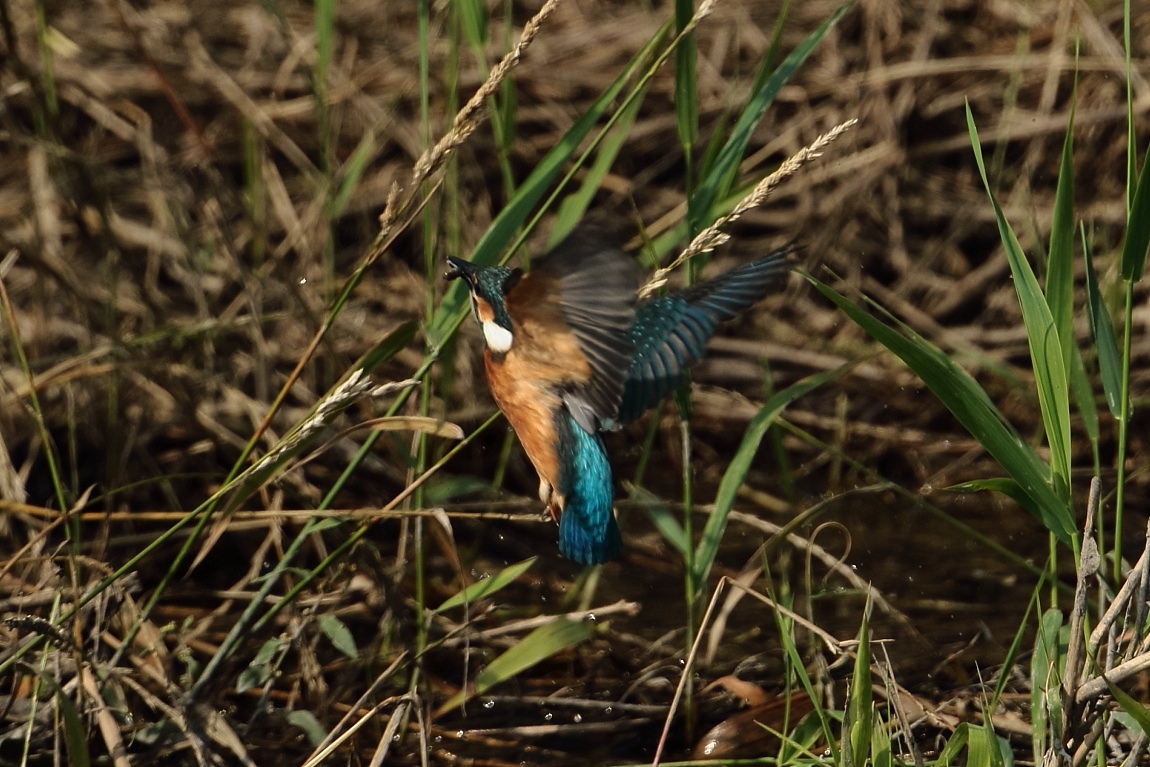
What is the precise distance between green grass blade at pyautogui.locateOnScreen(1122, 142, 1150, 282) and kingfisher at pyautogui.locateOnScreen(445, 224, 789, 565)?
59 cm

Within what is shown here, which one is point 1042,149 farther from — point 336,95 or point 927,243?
point 336,95

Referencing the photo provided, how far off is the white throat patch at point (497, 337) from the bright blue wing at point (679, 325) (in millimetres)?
231

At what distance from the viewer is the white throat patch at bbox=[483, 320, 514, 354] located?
2.37 meters

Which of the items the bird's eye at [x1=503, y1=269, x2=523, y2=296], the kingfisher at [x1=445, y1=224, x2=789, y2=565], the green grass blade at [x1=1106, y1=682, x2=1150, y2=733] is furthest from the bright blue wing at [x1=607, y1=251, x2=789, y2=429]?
the green grass blade at [x1=1106, y1=682, x2=1150, y2=733]

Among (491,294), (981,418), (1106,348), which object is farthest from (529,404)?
(1106,348)

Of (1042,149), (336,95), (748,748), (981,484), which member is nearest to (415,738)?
(748,748)

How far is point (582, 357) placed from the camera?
2316 mm

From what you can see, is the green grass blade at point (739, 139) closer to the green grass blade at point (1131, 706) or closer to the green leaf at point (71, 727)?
the green grass blade at point (1131, 706)

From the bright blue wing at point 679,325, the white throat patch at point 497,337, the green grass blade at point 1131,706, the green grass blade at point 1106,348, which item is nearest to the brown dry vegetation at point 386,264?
the white throat patch at point 497,337

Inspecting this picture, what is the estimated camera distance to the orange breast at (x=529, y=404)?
241 centimetres

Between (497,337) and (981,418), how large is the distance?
0.89 metres

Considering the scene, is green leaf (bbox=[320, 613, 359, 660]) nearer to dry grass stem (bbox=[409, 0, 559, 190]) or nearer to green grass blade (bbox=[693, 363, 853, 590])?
green grass blade (bbox=[693, 363, 853, 590])

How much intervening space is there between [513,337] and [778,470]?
199 centimetres

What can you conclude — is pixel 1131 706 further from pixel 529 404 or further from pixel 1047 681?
pixel 529 404
